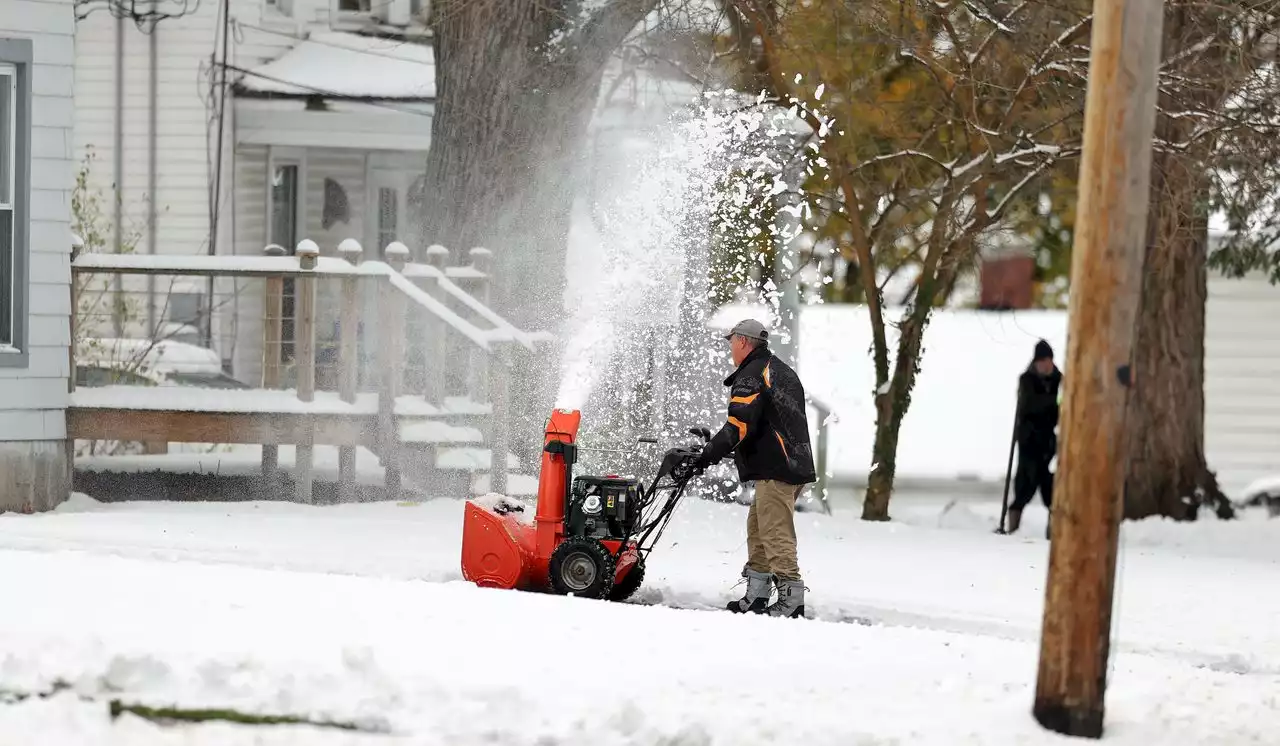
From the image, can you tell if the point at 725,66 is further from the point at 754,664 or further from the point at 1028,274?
the point at 1028,274

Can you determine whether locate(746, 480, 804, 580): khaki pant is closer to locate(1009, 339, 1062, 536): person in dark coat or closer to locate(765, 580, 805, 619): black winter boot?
locate(765, 580, 805, 619): black winter boot

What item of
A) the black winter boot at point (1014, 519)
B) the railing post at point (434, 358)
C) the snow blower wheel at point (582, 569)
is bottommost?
the black winter boot at point (1014, 519)

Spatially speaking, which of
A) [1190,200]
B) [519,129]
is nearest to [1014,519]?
[1190,200]

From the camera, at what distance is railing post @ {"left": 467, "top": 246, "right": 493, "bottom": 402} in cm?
1427

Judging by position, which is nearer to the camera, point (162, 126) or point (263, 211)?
point (162, 126)

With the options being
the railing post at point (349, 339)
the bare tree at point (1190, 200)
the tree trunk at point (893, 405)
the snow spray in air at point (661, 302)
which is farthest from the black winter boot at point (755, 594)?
the tree trunk at point (893, 405)

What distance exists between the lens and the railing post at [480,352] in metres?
14.3

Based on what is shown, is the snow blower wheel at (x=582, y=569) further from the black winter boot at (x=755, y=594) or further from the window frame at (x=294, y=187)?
the window frame at (x=294, y=187)

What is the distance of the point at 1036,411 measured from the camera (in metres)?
15.3

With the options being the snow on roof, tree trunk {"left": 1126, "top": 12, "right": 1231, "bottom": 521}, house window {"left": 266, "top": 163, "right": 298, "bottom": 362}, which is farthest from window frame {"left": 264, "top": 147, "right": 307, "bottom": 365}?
tree trunk {"left": 1126, "top": 12, "right": 1231, "bottom": 521}

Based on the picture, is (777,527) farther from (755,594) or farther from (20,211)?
(20,211)

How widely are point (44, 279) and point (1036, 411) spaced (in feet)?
27.0

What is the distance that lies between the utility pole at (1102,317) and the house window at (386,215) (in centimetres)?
1595

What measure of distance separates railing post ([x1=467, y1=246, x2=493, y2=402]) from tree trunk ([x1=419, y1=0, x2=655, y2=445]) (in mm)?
295
